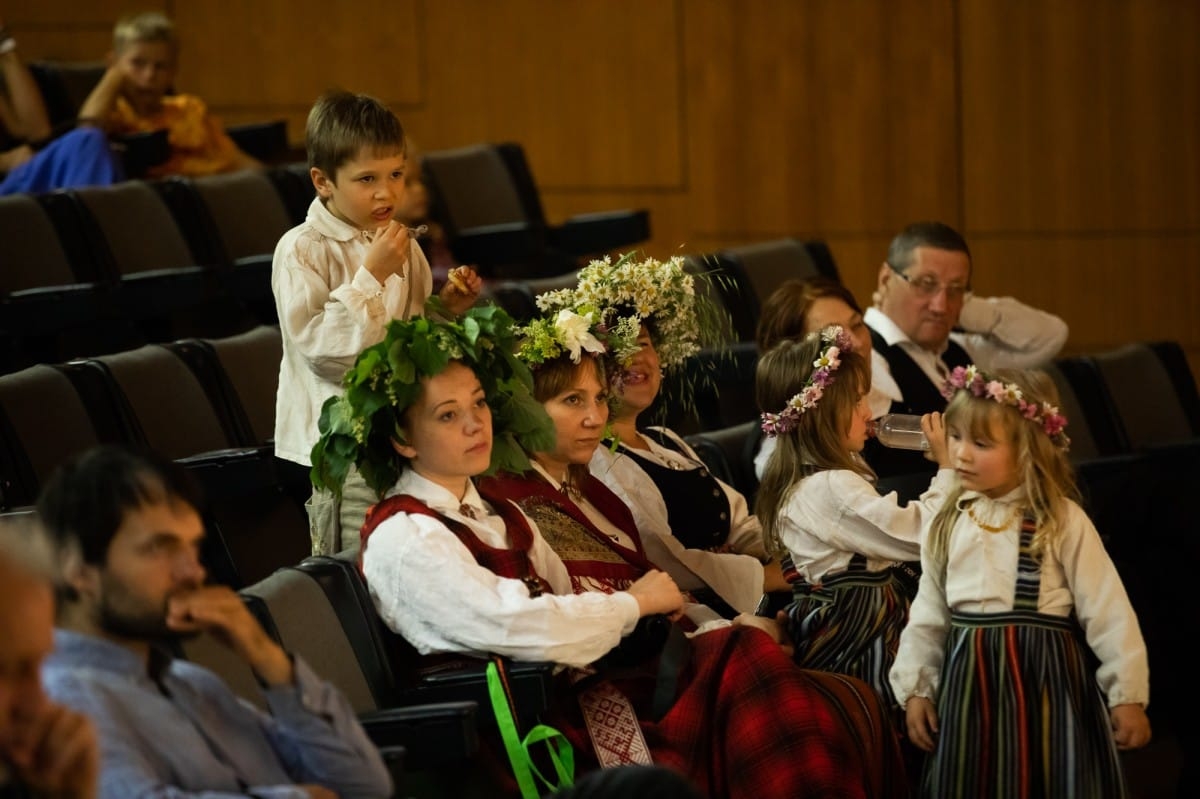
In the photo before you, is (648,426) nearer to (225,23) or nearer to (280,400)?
(280,400)

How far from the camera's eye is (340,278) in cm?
265

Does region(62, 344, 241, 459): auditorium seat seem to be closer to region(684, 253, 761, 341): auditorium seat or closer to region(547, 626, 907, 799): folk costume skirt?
region(547, 626, 907, 799): folk costume skirt

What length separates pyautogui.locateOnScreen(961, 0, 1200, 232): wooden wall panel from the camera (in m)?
6.00

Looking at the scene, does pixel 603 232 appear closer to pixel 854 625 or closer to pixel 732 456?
pixel 732 456

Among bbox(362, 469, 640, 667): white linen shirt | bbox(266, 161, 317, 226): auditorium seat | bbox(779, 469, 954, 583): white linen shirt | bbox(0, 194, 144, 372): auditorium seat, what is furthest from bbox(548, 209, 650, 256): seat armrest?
bbox(362, 469, 640, 667): white linen shirt

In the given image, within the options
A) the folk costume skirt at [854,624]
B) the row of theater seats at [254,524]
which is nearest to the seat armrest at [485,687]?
the row of theater seats at [254,524]

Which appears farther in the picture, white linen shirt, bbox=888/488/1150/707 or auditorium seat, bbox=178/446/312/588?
auditorium seat, bbox=178/446/312/588

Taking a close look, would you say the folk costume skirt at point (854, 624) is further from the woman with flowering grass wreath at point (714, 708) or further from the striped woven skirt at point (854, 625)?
the woman with flowering grass wreath at point (714, 708)

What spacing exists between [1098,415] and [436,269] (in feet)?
5.45

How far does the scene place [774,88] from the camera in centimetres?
621

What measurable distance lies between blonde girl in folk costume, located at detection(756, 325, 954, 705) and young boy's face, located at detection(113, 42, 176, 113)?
255 cm

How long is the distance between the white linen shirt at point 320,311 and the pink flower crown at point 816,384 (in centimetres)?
62

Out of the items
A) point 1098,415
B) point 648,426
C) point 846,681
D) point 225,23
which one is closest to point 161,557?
point 846,681

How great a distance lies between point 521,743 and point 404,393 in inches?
18.2
